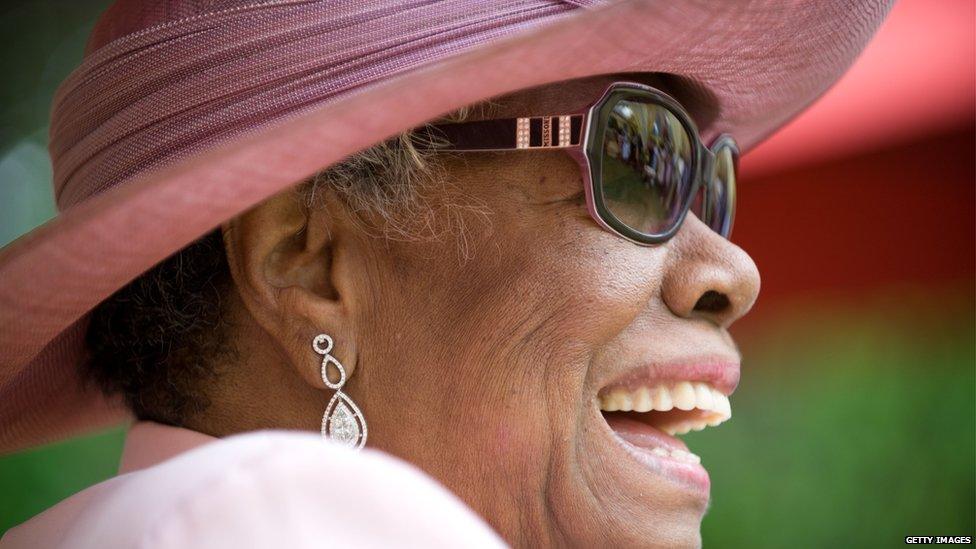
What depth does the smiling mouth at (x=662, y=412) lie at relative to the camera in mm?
1786

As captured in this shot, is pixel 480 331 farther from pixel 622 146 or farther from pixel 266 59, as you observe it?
pixel 266 59

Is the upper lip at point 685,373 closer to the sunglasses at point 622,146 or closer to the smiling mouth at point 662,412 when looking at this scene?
the smiling mouth at point 662,412

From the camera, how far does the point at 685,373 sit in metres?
1.83

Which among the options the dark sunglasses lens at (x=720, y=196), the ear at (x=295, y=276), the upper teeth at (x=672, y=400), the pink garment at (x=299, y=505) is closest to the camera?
the pink garment at (x=299, y=505)

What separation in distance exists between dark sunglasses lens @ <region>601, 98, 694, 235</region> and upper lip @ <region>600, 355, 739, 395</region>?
24 centimetres

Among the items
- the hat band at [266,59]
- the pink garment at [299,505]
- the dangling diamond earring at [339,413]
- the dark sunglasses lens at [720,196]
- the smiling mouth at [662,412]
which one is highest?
the dark sunglasses lens at [720,196]

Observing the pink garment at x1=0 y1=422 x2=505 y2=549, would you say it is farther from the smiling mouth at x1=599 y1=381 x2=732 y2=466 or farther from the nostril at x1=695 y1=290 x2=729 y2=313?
the nostril at x1=695 y1=290 x2=729 y2=313

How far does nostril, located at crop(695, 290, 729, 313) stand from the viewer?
6.14 ft

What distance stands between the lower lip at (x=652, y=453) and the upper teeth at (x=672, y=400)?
48 mm

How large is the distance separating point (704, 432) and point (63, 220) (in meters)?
3.03

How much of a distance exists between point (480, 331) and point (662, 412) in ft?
1.60

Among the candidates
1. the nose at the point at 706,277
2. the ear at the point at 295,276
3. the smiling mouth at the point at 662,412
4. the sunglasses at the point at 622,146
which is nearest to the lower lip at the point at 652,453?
the smiling mouth at the point at 662,412

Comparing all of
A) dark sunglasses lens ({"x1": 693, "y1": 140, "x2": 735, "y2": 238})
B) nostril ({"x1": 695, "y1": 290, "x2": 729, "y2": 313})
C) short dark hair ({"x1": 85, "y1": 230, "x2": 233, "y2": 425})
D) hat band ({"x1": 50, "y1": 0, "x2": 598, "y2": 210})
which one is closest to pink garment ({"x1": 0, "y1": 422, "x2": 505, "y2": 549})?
hat band ({"x1": 50, "y1": 0, "x2": 598, "y2": 210})

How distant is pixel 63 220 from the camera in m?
1.41
